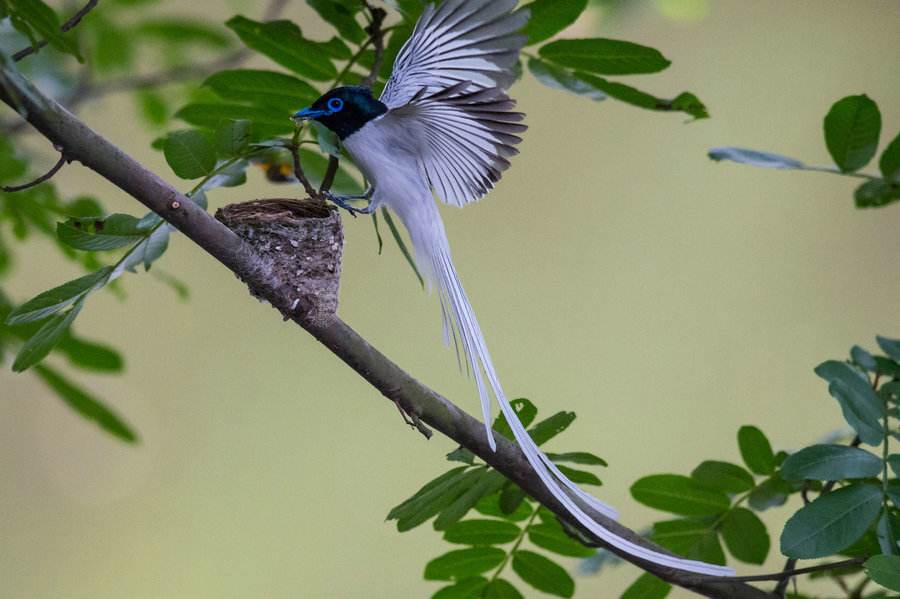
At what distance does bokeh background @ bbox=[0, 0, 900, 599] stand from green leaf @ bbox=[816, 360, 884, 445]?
8.04 feet

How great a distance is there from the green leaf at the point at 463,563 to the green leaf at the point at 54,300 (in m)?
0.42

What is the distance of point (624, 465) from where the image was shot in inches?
144

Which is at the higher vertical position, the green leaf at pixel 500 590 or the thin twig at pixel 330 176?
the thin twig at pixel 330 176

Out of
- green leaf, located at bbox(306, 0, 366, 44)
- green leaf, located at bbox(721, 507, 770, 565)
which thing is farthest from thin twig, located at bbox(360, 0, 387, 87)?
green leaf, located at bbox(721, 507, 770, 565)

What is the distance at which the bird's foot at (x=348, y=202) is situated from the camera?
100 cm

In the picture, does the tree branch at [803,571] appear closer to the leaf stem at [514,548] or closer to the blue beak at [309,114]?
the leaf stem at [514,548]

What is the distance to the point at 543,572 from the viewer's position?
105 cm

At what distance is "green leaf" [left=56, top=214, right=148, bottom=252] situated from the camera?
851 millimetres

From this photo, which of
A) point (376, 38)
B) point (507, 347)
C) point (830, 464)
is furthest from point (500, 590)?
point (507, 347)

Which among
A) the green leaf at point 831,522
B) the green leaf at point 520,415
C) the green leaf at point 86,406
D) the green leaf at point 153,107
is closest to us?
the green leaf at point 831,522

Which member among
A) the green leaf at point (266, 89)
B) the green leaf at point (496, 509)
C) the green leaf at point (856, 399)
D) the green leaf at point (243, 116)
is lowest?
the green leaf at point (496, 509)

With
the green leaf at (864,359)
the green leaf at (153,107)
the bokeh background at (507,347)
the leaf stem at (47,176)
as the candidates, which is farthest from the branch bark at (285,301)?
the bokeh background at (507,347)

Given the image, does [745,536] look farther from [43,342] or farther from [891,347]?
[43,342]

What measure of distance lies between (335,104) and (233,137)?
100mm
